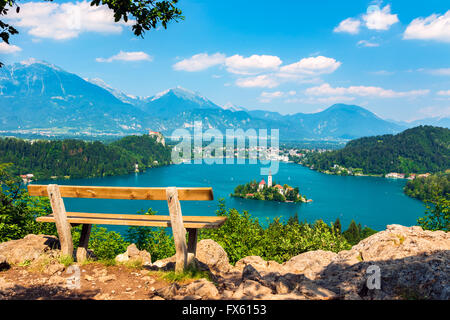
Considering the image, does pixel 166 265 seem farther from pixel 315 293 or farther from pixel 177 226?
pixel 315 293

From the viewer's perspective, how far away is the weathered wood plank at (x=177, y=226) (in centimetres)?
→ 370

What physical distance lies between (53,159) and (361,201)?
108m

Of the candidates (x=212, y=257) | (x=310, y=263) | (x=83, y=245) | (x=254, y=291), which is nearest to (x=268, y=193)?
(x=212, y=257)

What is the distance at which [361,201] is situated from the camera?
69.1 m

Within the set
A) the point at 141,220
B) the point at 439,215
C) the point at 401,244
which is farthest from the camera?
the point at 439,215

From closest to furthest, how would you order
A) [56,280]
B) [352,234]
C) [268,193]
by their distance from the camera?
[56,280] → [352,234] → [268,193]

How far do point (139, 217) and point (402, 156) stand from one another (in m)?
165

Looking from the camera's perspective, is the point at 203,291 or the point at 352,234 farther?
the point at 352,234

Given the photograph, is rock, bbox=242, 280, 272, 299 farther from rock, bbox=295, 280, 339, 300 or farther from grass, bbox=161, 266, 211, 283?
grass, bbox=161, 266, 211, 283

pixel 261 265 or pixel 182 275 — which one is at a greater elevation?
pixel 182 275

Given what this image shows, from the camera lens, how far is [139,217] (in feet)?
14.1

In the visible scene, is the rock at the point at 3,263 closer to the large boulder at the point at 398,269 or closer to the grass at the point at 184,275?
the grass at the point at 184,275
